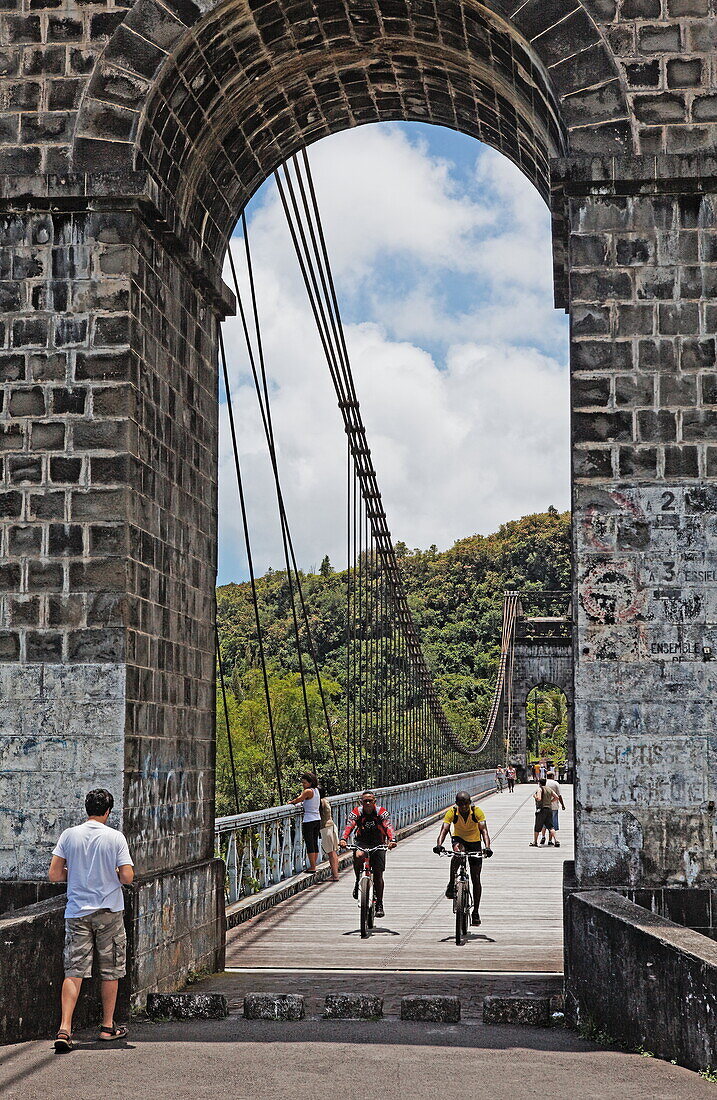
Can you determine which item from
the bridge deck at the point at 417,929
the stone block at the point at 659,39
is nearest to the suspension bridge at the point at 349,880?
the bridge deck at the point at 417,929

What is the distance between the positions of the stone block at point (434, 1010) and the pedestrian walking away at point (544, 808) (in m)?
11.7

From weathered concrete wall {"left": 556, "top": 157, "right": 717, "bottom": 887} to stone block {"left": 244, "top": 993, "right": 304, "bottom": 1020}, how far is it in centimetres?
151

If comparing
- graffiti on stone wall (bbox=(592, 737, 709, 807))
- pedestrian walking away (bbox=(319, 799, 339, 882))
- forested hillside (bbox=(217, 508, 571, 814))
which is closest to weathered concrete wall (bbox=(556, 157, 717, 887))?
graffiti on stone wall (bbox=(592, 737, 709, 807))

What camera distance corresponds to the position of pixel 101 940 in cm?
589

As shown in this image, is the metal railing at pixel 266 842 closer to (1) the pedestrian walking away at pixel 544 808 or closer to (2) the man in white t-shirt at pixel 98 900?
(1) the pedestrian walking away at pixel 544 808

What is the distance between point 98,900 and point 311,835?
26.5ft

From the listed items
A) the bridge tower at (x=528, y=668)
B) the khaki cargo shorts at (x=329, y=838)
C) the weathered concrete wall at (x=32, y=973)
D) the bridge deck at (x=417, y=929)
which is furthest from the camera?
the bridge tower at (x=528, y=668)

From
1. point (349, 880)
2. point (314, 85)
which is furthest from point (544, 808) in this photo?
point (314, 85)

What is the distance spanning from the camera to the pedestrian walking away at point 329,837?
46.4ft

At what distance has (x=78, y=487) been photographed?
280 inches

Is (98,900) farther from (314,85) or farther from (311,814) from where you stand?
(311,814)

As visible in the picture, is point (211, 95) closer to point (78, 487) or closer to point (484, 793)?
point (78, 487)

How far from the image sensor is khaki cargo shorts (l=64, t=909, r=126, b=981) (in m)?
5.82

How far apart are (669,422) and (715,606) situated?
0.94 m
